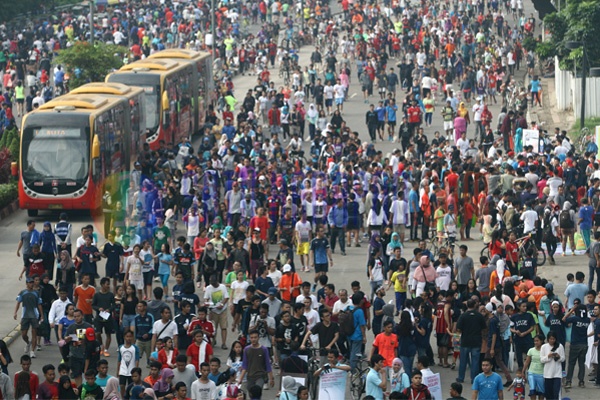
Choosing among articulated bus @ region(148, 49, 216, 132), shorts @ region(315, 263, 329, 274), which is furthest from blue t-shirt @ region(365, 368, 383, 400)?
articulated bus @ region(148, 49, 216, 132)

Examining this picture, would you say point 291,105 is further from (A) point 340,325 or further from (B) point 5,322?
(A) point 340,325

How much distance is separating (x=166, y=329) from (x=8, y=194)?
14.6 metres

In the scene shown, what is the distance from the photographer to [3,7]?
68.6m

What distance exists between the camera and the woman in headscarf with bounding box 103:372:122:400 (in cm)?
2036

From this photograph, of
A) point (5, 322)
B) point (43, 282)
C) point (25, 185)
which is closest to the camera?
point (43, 282)

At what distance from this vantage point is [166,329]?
23.1 metres

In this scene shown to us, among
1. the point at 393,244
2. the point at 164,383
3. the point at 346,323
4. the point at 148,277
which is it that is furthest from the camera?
the point at 393,244

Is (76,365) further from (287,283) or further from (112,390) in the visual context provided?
(287,283)

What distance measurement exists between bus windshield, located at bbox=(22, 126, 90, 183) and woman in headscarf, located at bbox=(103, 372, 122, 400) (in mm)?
15472

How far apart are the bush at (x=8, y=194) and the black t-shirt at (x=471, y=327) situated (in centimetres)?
1609

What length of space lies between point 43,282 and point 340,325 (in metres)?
4.94

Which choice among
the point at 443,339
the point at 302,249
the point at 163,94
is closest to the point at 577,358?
the point at 443,339

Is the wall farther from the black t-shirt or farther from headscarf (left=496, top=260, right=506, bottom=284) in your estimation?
the black t-shirt

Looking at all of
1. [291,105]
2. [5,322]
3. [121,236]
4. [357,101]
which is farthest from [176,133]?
[5,322]
